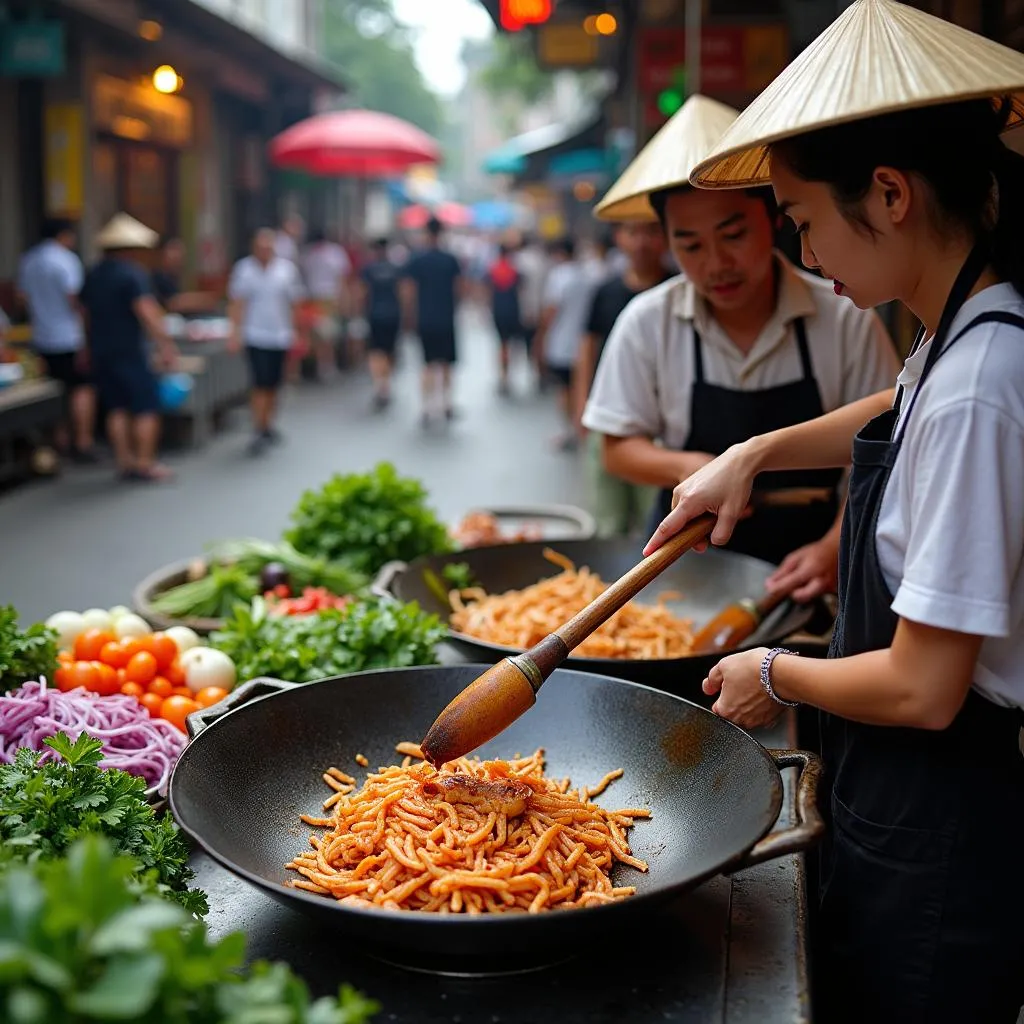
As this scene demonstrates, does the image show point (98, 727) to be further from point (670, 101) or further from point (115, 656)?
point (670, 101)

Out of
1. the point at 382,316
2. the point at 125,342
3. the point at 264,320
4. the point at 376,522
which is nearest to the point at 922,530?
the point at 376,522

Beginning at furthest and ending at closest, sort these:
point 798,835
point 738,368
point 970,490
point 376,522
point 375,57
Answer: point 375,57, point 376,522, point 738,368, point 798,835, point 970,490

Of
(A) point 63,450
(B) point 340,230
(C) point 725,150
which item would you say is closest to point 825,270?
(C) point 725,150

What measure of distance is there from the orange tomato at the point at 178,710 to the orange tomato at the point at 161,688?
12 cm

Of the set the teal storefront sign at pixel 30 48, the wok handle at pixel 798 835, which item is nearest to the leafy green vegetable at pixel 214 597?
the wok handle at pixel 798 835

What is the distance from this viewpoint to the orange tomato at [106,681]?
2.95 m

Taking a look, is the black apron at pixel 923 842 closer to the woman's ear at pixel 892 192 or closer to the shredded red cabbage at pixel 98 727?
the woman's ear at pixel 892 192

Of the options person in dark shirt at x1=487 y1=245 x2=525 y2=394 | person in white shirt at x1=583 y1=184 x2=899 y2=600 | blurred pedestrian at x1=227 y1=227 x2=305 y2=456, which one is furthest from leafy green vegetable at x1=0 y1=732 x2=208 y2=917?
person in dark shirt at x1=487 y1=245 x2=525 y2=394

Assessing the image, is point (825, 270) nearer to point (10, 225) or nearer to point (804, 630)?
point (804, 630)

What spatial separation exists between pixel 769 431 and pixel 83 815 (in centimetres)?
214

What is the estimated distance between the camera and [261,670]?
299cm

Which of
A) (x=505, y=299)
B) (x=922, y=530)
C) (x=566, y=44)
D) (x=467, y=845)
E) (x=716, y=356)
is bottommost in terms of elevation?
(x=467, y=845)

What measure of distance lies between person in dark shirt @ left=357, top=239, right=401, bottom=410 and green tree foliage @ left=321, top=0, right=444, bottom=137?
30.7 m

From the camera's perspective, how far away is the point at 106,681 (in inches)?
117
